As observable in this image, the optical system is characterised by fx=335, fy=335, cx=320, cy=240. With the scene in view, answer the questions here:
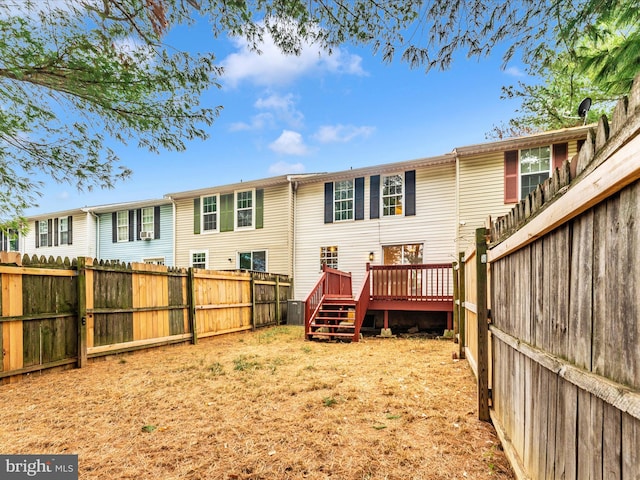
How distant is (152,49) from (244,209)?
8.46 meters

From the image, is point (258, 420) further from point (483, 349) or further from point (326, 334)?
point (326, 334)

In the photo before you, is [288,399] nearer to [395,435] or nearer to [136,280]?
[395,435]

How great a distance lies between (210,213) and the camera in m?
14.0

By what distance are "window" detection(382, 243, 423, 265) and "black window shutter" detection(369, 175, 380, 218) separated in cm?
122

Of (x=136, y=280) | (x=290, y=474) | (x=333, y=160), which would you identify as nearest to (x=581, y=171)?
(x=290, y=474)

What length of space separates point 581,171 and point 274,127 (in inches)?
747

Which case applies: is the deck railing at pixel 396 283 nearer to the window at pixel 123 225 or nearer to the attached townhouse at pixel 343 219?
the attached townhouse at pixel 343 219

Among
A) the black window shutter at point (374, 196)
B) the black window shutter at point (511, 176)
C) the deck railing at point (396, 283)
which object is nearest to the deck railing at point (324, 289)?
the deck railing at point (396, 283)

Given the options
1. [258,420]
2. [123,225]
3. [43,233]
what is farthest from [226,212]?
[258,420]

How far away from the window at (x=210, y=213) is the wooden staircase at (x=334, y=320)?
7.10 m

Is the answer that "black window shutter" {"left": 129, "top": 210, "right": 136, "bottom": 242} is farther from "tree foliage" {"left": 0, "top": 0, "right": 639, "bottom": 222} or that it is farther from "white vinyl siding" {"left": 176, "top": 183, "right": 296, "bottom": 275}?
"tree foliage" {"left": 0, "top": 0, "right": 639, "bottom": 222}

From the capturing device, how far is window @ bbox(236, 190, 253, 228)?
43.9 ft

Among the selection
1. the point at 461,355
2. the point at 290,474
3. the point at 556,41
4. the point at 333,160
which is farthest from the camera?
the point at 333,160

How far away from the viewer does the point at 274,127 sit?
62.2 feet
